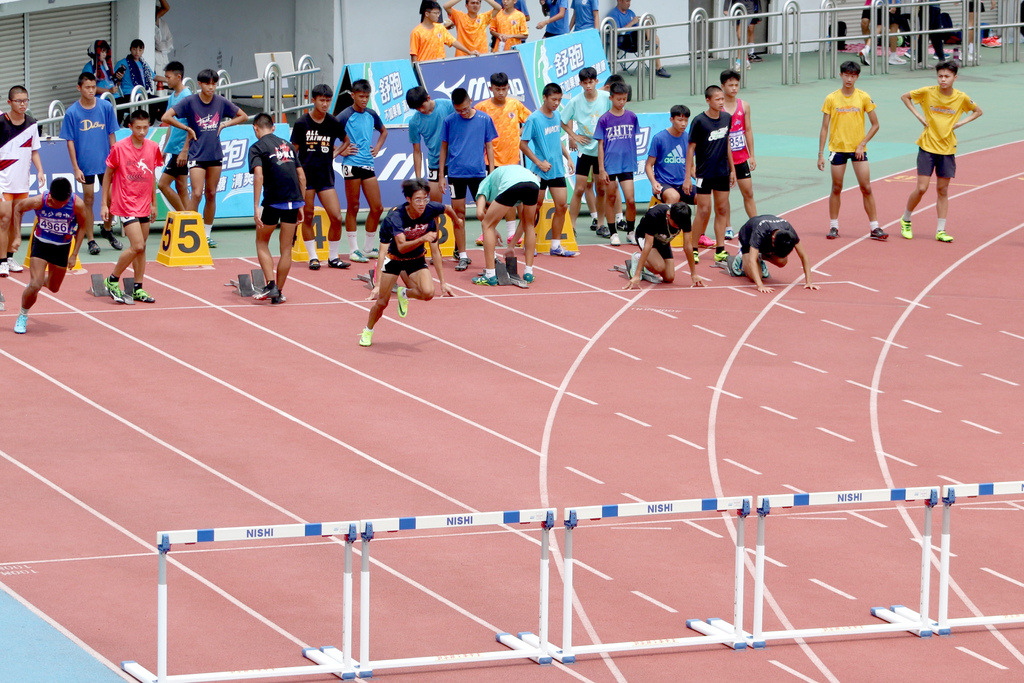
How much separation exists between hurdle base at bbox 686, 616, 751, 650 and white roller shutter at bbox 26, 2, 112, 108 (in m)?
17.6

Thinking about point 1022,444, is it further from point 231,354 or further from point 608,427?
point 231,354

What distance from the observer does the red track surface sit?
852 centimetres

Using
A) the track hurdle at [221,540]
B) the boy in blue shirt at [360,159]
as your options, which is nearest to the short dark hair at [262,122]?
the boy in blue shirt at [360,159]

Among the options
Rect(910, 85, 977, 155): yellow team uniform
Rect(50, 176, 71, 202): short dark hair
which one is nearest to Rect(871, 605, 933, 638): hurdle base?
Rect(50, 176, 71, 202): short dark hair

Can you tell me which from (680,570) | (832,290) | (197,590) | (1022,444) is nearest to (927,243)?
(832,290)

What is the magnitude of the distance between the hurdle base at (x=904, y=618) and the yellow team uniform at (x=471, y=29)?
47.9 ft

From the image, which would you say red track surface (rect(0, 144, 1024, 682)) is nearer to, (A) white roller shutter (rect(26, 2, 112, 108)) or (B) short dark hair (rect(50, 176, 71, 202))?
(B) short dark hair (rect(50, 176, 71, 202))

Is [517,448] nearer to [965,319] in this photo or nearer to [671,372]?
[671,372]

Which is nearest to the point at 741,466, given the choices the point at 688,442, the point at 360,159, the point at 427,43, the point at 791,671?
the point at 688,442

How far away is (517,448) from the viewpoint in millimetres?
11547

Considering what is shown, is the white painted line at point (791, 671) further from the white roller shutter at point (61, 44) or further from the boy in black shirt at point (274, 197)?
the white roller shutter at point (61, 44)

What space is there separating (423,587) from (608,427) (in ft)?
11.5

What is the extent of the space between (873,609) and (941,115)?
1046 centimetres

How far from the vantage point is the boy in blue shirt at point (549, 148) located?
17.0 meters
